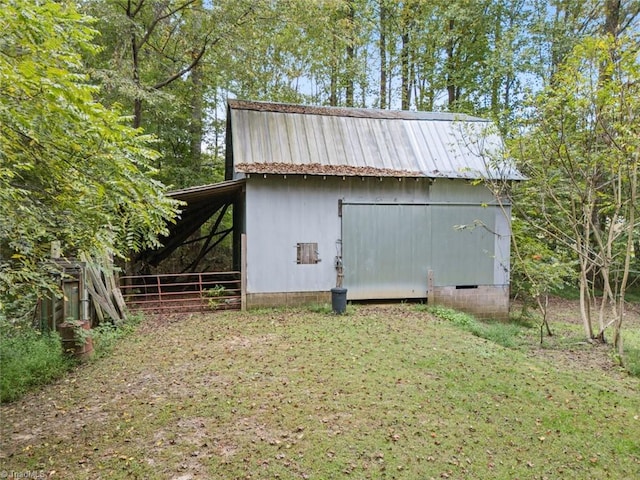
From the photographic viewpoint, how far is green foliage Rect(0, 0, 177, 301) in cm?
256

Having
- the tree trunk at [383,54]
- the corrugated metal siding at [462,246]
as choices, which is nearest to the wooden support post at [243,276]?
the corrugated metal siding at [462,246]

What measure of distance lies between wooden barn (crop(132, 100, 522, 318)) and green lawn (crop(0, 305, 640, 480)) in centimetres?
290

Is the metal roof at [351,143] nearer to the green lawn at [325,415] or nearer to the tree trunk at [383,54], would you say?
the green lawn at [325,415]

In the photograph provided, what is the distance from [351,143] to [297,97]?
9.02 meters

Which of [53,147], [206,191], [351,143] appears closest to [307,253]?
[206,191]

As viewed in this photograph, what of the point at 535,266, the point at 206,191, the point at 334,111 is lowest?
the point at 535,266

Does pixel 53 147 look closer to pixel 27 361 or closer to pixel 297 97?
pixel 27 361

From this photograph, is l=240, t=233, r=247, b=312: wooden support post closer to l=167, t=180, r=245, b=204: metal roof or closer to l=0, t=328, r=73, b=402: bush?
l=167, t=180, r=245, b=204: metal roof

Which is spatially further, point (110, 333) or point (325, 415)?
point (110, 333)

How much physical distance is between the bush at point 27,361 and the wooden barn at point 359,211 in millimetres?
3977

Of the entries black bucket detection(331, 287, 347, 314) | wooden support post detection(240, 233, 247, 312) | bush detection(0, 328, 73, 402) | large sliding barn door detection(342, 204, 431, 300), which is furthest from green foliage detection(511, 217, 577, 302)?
bush detection(0, 328, 73, 402)

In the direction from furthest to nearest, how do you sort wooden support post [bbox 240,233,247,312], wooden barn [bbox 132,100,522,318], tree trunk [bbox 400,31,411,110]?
tree trunk [bbox 400,31,411,110], wooden barn [bbox 132,100,522,318], wooden support post [bbox 240,233,247,312]

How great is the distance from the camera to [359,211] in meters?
9.42

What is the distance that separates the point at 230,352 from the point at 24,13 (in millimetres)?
4691
